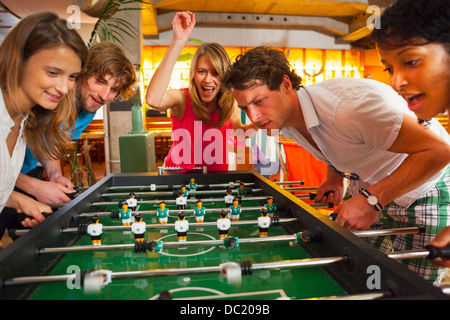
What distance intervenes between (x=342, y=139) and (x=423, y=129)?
313mm

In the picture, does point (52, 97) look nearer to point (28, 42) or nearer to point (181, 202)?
point (28, 42)

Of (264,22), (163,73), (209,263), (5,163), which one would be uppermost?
(264,22)

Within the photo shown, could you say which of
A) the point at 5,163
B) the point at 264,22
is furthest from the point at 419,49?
the point at 264,22

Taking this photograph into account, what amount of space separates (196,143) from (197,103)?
1.26 ft

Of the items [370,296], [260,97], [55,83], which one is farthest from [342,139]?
[55,83]

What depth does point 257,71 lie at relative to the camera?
1492mm

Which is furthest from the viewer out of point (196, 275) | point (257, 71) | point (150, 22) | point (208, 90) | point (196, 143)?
point (150, 22)

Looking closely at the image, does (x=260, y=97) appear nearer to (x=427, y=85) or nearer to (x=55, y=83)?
(x=427, y=85)

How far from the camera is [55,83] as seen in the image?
1252 millimetres

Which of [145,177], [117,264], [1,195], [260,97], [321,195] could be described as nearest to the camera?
[117,264]

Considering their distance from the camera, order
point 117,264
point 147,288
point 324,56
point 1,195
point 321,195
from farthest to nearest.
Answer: point 324,56, point 321,195, point 1,195, point 117,264, point 147,288

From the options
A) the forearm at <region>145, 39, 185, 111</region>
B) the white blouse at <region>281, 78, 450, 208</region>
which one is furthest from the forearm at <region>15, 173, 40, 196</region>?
the white blouse at <region>281, 78, 450, 208</region>

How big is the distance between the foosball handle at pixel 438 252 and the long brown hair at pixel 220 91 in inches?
64.4

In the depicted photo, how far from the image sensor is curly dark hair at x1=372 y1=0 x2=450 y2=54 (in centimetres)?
81
